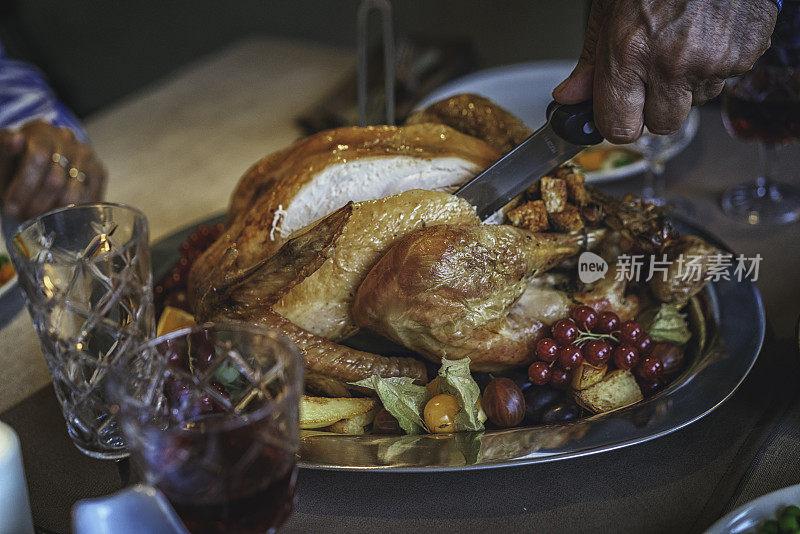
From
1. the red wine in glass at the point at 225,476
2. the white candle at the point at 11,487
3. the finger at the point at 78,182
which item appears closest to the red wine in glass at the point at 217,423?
the red wine in glass at the point at 225,476

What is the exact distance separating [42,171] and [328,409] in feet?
3.32

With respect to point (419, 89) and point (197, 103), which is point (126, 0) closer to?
point (197, 103)

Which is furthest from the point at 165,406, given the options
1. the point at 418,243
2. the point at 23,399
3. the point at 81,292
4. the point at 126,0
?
the point at 126,0

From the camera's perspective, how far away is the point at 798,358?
1.16 metres

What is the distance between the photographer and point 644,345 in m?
1.12

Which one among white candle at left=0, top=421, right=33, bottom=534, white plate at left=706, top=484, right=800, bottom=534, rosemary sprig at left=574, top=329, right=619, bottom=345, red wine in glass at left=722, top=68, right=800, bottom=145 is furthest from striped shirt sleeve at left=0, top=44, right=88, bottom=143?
white plate at left=706, top=484, right=800, bottom=534

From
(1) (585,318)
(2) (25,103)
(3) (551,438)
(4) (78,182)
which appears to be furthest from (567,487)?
(2) (25,103)

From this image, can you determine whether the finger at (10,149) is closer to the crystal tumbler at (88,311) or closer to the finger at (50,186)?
the finger at (50,186)

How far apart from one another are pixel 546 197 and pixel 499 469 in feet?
1.49

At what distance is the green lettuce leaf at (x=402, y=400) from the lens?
1.06 metres

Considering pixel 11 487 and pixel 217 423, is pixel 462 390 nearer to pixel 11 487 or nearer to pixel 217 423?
pixel 217 423

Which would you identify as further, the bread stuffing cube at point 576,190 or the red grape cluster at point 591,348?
the bread stuffing cube at point 576,190

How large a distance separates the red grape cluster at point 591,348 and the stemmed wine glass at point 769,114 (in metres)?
0.61

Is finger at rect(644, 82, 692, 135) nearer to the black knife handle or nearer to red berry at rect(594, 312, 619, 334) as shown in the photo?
the black knife handle
